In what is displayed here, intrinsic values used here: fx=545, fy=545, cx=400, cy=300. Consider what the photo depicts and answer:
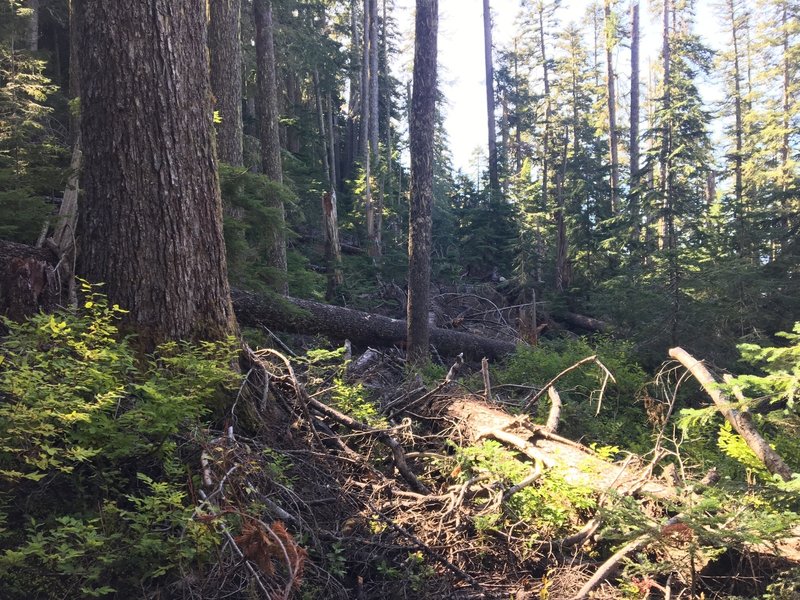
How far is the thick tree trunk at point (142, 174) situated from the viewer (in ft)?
13.1

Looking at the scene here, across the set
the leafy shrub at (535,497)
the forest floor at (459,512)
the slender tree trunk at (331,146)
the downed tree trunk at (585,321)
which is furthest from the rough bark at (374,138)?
the leafy shrub at (535,497)

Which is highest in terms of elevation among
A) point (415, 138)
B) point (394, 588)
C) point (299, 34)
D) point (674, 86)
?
point (299, 34)

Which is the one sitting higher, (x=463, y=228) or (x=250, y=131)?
(x=250, y=131)

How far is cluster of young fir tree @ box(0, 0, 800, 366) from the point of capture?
9805mm

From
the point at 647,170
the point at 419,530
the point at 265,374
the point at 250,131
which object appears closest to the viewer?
the point at 419,530

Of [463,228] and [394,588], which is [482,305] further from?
[394,588]

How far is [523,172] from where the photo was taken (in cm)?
2009

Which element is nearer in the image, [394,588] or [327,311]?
[394,588]

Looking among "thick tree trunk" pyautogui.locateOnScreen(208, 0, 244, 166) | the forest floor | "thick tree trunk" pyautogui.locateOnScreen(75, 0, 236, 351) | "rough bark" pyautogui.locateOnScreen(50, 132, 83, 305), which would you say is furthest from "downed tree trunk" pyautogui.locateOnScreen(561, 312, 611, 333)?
"rough bark" pyautogui.locateOnScreen(50, 132, 83, 305)

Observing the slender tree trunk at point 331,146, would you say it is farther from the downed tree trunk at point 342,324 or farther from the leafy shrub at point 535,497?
the leafy shrub at point 535,497

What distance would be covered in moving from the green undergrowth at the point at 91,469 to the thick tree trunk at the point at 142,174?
1.86 ft

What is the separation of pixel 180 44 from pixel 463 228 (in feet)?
58.3

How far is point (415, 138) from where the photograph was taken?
30.3ft

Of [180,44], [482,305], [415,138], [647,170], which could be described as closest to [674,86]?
[647,170]
